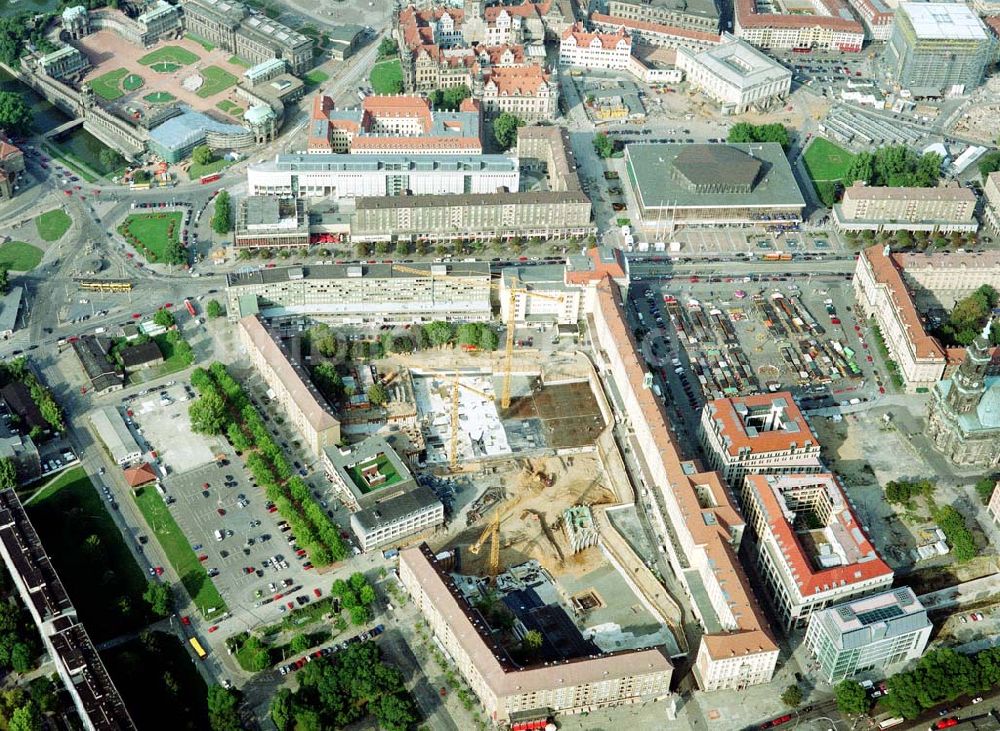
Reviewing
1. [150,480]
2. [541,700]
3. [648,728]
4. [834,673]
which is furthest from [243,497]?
[834,673]

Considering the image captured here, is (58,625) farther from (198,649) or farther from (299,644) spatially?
(299,644)

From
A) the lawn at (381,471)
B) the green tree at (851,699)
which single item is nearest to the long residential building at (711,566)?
the green tree at (851,699)

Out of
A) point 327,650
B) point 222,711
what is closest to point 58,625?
point 222,711

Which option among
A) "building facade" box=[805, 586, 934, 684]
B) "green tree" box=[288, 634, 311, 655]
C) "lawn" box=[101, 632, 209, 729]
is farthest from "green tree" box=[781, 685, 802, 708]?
"lawn" box=[101, 632, 209, 729]

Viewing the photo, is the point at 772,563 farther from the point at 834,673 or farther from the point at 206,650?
the point at 206,650

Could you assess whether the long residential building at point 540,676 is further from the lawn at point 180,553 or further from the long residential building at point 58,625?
the long residential building at point 58,625

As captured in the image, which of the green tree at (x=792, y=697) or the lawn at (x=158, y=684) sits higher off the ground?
the green tree at (x=792, y=697)

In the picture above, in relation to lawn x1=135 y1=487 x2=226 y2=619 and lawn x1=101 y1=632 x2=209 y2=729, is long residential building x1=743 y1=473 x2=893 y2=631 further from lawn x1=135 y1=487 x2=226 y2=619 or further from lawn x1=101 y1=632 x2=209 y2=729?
lawn x1=101 y1=632 x2=209 y2=729
